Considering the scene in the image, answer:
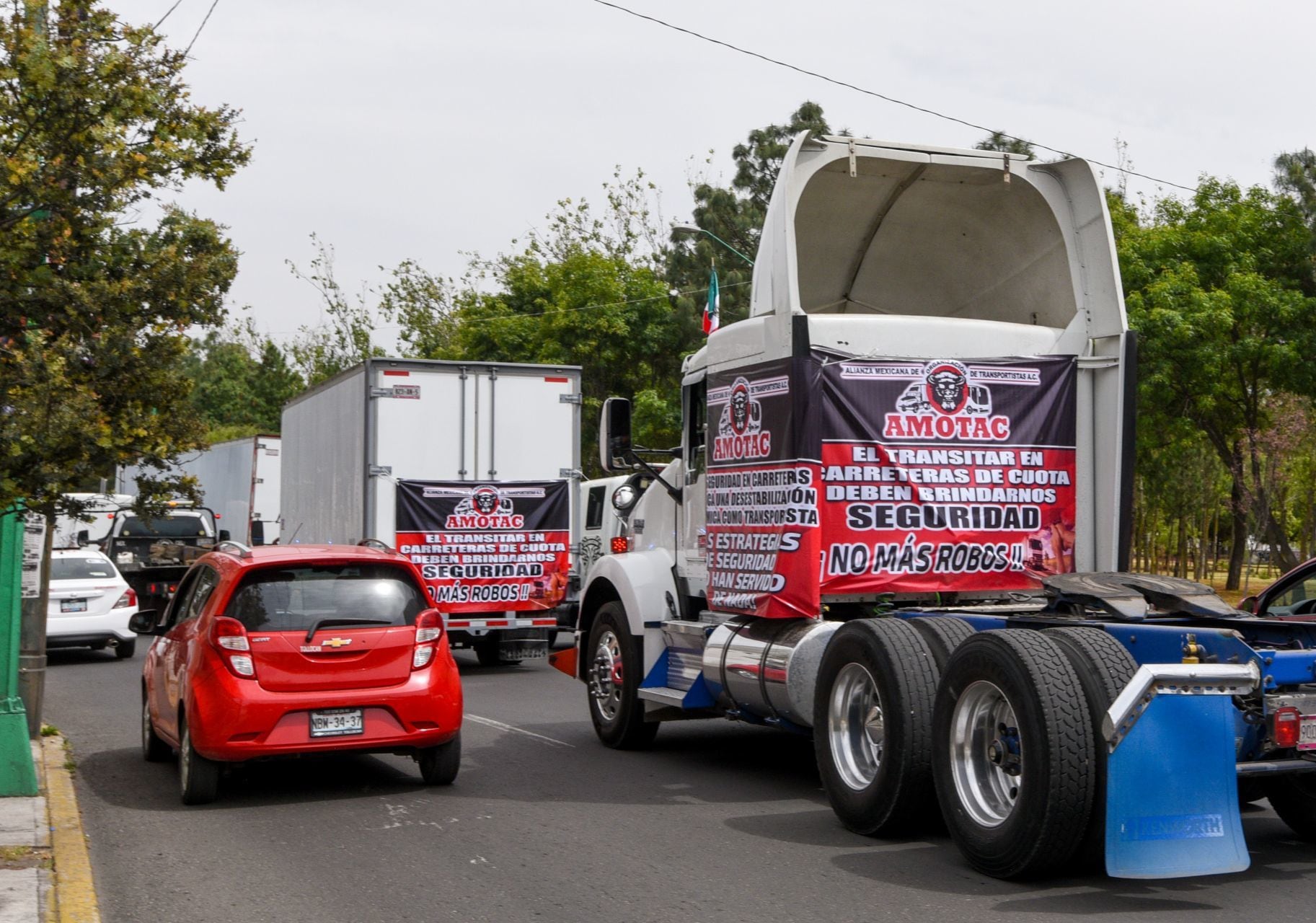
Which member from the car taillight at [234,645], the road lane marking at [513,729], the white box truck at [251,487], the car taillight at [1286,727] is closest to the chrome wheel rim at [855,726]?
the car taillight at [1286,727]

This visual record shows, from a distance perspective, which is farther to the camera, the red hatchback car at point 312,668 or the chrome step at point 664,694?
the chrome step at point 664,694

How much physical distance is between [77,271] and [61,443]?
1.26 m

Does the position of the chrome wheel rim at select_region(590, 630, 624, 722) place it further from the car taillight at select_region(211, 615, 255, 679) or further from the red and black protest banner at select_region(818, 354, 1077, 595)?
the car taillight at select_region(211, 615, 255, 679)

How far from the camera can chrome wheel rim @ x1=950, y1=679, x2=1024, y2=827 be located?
6781 mm

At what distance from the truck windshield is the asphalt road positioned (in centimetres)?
1503

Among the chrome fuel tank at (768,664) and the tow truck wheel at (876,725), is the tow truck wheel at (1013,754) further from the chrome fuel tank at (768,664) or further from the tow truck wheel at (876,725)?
the chrome fuel tank at (768,664)

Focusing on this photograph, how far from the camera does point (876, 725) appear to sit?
7.85 meters

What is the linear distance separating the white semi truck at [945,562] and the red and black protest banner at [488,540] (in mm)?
5368

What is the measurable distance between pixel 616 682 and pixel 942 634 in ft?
13.2

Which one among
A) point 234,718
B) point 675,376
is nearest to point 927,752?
point 234,718

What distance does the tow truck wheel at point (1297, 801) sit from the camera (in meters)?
7.38

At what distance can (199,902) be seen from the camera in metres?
6.64

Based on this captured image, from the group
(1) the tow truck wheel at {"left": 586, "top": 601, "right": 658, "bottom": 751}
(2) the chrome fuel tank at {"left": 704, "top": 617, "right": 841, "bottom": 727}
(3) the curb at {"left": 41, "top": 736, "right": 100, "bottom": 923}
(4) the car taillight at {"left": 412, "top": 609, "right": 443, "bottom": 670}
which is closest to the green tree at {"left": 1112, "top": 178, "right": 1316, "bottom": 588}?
(1) the tow truck wheel at {"left": 586, "top": 601, "right": 658, "bottom": 751}

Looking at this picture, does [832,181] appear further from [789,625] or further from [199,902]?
[199,902]
